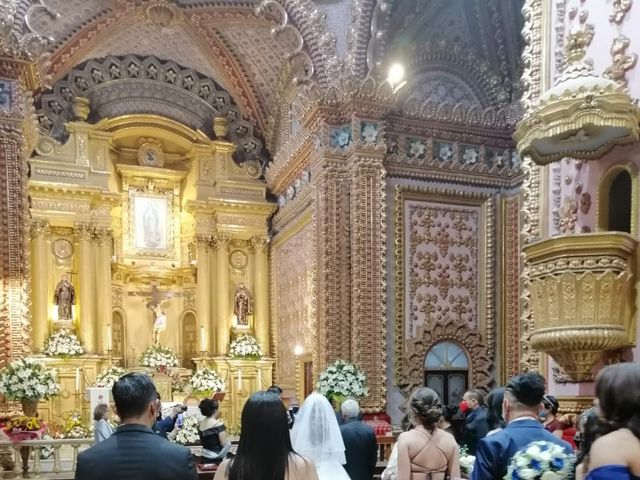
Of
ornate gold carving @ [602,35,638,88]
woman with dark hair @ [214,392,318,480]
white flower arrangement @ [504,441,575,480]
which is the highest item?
ornate gold carving @ [602,35,638,88]

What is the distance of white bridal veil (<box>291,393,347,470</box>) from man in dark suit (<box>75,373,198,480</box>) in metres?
1.89

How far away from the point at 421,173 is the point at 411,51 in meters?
2.85

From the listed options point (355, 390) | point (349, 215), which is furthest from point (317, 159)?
point (355, 390)

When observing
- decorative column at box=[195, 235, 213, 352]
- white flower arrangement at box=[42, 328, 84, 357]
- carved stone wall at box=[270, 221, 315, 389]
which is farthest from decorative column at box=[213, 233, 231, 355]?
white flower arrangement at box=[42, 328, 84, 357]

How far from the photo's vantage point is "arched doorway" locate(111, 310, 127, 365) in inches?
730

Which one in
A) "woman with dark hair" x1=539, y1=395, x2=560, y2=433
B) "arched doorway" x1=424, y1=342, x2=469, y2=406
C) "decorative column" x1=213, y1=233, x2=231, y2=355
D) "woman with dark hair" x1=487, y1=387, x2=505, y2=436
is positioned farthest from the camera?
"decorative column" x1=213, y1=233, x2=231, y2=355

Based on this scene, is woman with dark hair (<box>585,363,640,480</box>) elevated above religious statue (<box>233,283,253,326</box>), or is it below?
above

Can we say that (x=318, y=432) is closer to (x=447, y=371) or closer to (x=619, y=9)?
(x=619, y=9)

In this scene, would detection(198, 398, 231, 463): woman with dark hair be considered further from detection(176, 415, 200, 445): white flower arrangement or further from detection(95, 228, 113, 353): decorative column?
detection(95, 228, 113, 353): decorative column

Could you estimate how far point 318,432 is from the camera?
4793 millimetres

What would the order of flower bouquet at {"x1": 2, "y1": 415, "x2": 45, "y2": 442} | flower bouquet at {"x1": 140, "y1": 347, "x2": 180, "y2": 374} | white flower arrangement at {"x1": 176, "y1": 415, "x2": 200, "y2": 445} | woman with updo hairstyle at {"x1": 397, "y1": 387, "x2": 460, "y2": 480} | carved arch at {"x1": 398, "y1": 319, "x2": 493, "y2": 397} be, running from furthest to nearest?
flower bouquet at {"x1": 140, "y1": 347, "x2": 180, "y2": 374} → carved arch at {"x1": 398, "y1": 319, "x2": 493, "y2": 397} → white flower arrangement at {"x1": 176, "y1": 415, "x2": 200, "y2": 445} → flower bouquet at {"x1": 2, "y1": 415, "x2": 45, "y2": 442} → woman with updo hairstyle at {"x1": 397, "y1": 387, "x2": 460, "y2": 480}

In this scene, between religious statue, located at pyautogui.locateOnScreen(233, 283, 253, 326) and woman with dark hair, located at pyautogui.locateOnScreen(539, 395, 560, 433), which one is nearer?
woman with dark hair, located at pyautogui.locateOnScreen(539, 395, 560, 433)

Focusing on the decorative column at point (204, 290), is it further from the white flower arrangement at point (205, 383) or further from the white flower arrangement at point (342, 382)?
the white flower arrangement at point (342, 382)

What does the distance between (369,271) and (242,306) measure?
634 centimetres
